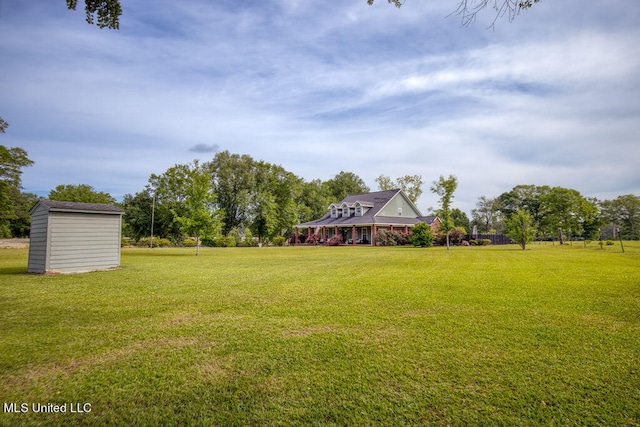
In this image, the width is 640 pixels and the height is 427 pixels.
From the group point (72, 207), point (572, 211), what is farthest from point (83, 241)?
point (572, 211)

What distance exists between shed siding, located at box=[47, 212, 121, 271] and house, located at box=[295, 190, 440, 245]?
86.7 ft

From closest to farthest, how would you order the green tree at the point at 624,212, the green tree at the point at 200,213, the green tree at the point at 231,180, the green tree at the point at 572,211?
the green tree at the point at 200,213 < the green tree at the point at 572,211 < the green tree at the point at 231,180 < the green tree at the point at 624,212

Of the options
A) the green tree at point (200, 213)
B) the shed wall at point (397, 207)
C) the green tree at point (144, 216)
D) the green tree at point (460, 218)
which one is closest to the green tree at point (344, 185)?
the green tree at point (460, 218)

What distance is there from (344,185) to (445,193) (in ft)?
134

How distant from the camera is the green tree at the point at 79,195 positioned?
56625mm

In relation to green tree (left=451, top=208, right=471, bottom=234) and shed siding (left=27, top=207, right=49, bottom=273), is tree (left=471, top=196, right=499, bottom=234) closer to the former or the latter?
green tree (left=451, top=208, right=471, bottom=234)

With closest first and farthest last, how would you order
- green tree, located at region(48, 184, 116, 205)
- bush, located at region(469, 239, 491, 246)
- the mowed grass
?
the mowed grass, bush, located at region(469, 239, 491, 246), green tree, located at region(48, 184, 116, 205)

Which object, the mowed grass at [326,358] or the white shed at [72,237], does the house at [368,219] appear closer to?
the white shed at [72,237]

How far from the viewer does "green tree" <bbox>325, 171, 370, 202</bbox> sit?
67.3m

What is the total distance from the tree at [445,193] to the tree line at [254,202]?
0.27ft

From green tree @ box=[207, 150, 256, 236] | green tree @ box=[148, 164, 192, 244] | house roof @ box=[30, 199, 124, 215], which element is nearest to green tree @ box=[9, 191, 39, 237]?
green tree @ box=[148, 164, 192, 244]

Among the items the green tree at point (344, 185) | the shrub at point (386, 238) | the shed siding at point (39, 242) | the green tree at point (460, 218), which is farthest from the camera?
the green tree at point (344, 185)

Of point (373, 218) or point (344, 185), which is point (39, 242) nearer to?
point (373, 218)

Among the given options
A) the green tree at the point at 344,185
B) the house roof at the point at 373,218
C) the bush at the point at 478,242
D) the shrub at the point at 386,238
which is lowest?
the bush at the point at 478,242
